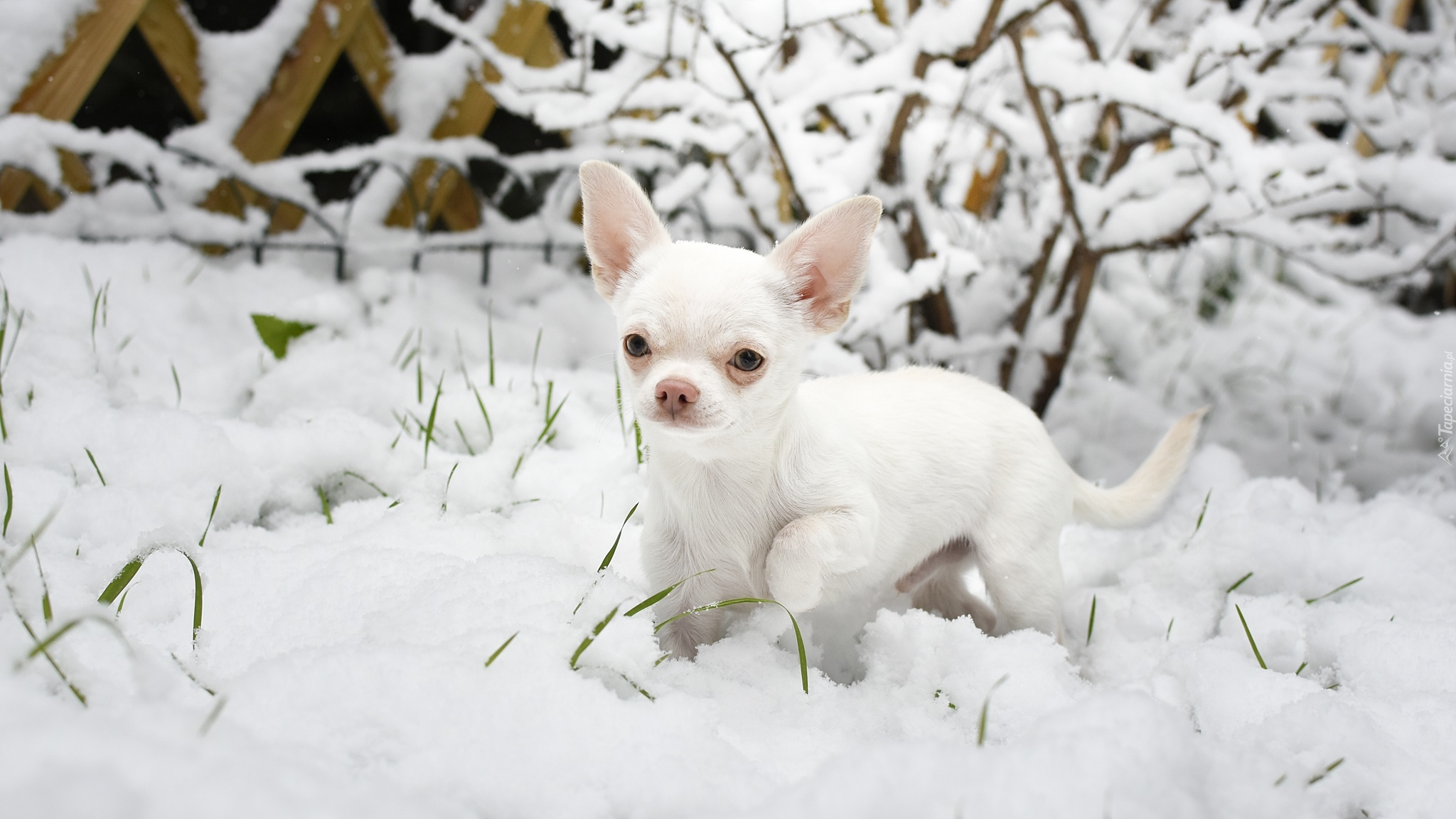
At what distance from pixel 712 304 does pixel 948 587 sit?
34.8 inches

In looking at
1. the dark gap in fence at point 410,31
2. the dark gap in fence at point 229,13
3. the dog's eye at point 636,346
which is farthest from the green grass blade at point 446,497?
the dark gap in fence at point 229,13

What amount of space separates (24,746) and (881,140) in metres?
1.99

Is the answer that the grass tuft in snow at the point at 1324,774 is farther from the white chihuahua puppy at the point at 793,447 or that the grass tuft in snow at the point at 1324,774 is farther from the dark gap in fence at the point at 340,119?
the dark gap in fence at the point at 340,119

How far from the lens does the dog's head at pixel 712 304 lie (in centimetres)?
120

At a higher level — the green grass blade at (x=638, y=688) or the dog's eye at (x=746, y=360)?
the dog's eye at (x=746, y=360)

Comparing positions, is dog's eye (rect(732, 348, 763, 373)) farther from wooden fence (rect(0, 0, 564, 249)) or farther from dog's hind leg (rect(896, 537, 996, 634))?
wooden fence (rect(0, 0, 564, 249))

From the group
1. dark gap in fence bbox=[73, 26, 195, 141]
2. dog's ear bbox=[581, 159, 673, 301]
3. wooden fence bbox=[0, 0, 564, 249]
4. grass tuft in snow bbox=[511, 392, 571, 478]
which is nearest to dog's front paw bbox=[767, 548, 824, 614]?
dog's ear bbox=[581, 159, 673, 301]

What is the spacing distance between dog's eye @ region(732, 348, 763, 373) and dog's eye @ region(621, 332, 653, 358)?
133 millimetres

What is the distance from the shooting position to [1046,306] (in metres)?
2.49

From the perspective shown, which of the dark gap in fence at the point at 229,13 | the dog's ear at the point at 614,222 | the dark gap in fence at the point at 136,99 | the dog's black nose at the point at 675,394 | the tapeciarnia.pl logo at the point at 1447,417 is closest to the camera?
the dog's black nose at the point at 675,394

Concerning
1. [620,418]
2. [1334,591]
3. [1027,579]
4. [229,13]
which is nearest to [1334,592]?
[1334,591]

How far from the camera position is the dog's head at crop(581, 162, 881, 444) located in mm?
1201

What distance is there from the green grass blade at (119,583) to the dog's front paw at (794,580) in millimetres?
835

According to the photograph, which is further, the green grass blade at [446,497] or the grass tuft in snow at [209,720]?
the green grass blade at [446,497]
